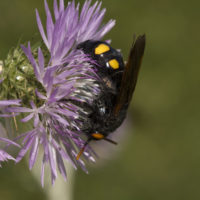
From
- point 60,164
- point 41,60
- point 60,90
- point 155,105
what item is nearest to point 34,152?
point 60,164

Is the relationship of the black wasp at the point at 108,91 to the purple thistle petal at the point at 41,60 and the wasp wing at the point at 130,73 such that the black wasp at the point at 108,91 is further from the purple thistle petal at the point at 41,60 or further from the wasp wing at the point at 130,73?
the purple thistle petal at the point at 41,60

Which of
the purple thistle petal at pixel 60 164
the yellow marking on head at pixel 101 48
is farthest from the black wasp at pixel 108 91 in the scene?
the purple thistle petal at pixel 60 164

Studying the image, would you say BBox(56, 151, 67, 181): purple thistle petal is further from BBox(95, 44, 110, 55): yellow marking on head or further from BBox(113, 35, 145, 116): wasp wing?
BBox(95, 44, 110, 55): yellow marking on head

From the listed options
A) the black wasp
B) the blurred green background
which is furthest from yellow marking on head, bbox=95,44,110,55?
the blurred green background

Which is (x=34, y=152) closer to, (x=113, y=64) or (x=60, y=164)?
(x=60, y=164)

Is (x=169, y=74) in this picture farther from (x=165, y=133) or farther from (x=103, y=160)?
(x=103, y=160)
